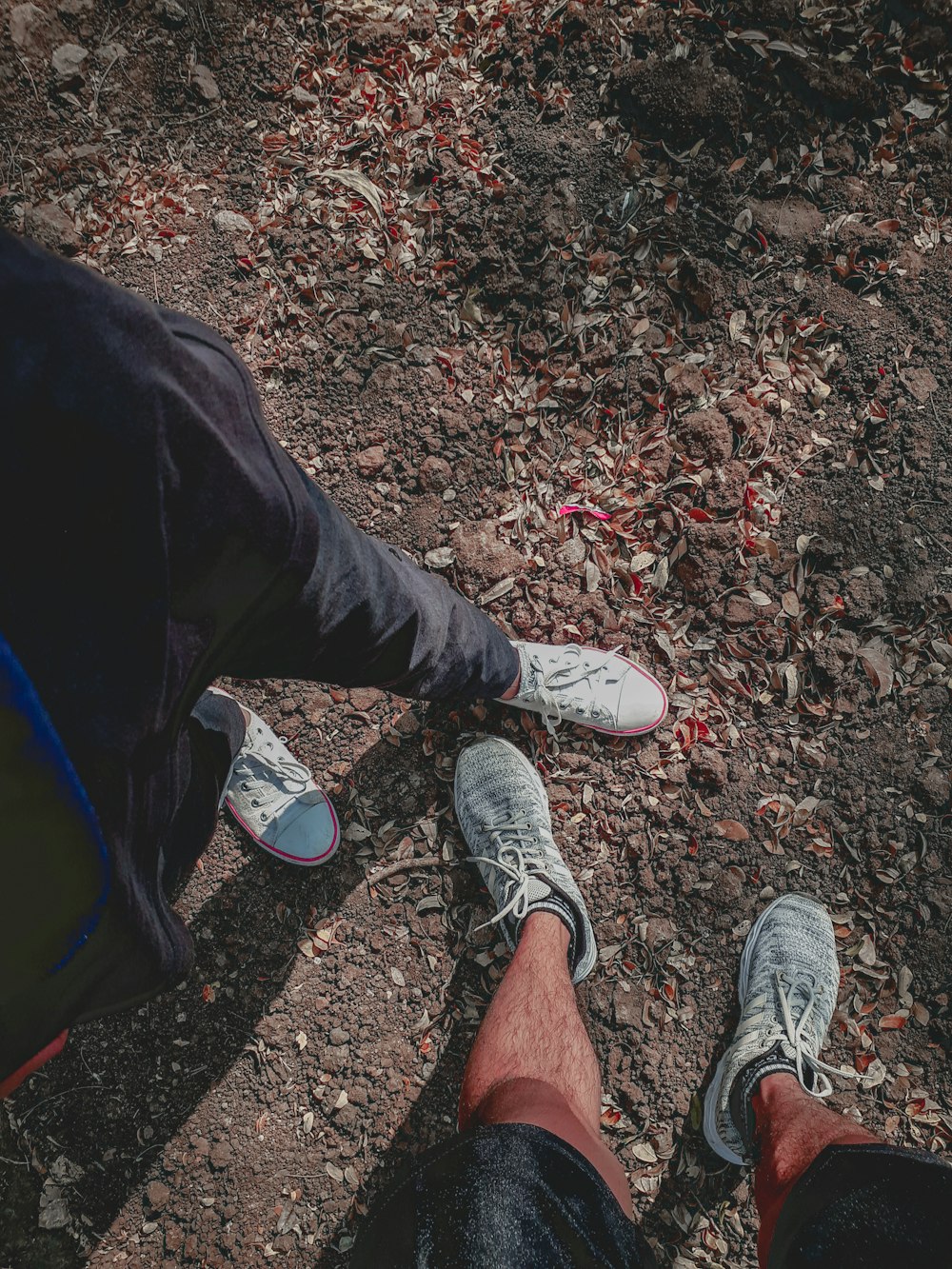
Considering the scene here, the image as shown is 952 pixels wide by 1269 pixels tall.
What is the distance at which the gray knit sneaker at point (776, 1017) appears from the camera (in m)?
2.03

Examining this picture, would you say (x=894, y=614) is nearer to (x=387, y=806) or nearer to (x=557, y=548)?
(x=557, y=548)

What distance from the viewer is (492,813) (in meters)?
2.19

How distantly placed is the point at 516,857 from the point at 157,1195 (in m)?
1.52

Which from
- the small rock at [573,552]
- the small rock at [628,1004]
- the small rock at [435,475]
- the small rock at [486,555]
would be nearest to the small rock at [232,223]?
the small rock at [435,475]

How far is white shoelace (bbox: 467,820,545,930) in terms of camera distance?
2.12 m

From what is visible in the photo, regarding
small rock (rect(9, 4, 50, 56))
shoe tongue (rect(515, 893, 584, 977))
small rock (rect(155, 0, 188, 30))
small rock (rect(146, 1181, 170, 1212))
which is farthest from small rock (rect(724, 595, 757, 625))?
small rock (rect(9, 4, 50, 56))

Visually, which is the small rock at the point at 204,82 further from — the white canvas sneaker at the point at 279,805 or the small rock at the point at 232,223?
the white canvas sneaker at the point at 279,805

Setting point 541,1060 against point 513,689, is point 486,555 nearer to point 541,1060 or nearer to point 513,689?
point 513,689

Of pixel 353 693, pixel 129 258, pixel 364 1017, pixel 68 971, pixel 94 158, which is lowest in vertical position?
pixel 364 1017

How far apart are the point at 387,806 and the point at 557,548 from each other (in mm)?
1080

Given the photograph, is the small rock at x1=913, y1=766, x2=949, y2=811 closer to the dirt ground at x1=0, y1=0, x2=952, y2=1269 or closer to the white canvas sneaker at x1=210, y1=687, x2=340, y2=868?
the dirt ground at x1=0, y1=0, x2=952, y2=1269

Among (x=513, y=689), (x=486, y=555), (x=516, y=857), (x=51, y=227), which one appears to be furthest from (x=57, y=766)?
(x=51, y=227)

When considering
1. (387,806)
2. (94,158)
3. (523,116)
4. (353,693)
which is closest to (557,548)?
(353,693)

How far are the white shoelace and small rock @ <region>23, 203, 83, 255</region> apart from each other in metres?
2.64
